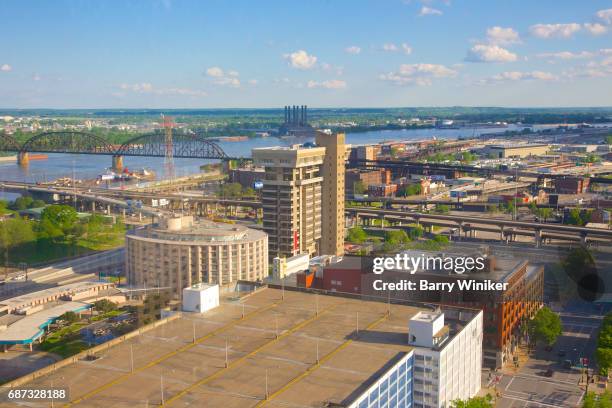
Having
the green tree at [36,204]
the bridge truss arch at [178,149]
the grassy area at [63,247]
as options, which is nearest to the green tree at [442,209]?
the grassy area at [63,247]

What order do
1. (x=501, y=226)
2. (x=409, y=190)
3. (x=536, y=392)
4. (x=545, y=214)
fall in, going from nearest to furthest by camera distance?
1. (x=536, y=392)
2. (x=501, y=226)
3. (x=545, y=214)
4. (x=409, y=190)

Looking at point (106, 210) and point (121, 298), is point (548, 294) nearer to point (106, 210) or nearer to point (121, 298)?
point (121, 298)

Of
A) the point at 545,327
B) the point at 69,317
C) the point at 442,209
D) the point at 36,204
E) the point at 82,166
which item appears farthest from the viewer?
the point at 82,166

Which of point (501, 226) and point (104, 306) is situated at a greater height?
point (501, 226)

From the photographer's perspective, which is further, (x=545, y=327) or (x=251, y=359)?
(x=545, y=327)

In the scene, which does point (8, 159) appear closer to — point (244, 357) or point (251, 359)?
point (244, 357)

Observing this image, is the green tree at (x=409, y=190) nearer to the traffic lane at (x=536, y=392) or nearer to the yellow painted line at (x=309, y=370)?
the traffic lane at (x=536, y=392)

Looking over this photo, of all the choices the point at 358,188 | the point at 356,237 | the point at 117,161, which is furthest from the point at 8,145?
the point at 356,237

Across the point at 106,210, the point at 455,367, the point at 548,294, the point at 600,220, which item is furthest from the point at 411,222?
the point at 455,367
